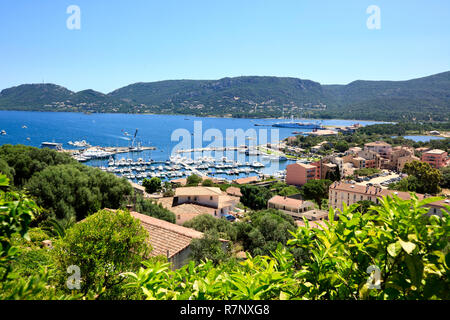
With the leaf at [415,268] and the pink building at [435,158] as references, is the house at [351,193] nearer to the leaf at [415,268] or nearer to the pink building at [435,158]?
the pink building at [435,158]

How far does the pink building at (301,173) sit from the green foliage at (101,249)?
34.9 metres

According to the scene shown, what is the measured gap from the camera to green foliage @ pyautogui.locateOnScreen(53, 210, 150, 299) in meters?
3.61

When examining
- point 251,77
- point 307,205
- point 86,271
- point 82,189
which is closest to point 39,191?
point 82,189

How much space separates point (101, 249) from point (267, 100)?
180 metres

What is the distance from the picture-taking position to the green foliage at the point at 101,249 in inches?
142

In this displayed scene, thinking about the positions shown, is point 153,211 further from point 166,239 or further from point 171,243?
point 171,243

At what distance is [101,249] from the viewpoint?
375 centimetres

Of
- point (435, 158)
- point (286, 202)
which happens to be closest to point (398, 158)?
point (435, 158)

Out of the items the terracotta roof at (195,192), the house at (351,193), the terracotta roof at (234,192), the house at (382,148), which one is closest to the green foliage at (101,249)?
the terracotta roof at (195,192)

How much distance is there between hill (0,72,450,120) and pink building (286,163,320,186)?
321ft

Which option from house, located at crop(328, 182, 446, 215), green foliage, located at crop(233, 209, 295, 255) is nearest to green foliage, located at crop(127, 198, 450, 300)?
green foliage, located at crop(233, 209, 295, 255)

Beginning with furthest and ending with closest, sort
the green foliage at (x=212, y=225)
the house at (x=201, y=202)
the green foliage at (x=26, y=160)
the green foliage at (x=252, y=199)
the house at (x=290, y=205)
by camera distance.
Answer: the green foliage at (x=252, y=199), the house at (x=290, y=205), the house at (x=201, y=202), the green foliage at (x=26, y=160), the green foliage at (x=212, y=225)
